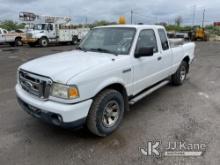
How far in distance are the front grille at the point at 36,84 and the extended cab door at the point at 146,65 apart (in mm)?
1592

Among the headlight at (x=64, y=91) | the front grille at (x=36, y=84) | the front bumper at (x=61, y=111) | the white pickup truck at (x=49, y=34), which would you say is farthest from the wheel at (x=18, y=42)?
the headlight at (x=64, y=91)

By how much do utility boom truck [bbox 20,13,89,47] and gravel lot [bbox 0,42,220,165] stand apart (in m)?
15.7

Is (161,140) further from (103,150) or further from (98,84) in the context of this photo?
(98,84)

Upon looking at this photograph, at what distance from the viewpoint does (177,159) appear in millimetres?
2754

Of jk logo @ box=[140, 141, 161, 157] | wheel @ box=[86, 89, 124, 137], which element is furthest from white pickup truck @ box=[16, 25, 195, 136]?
jk logo @ box=[140, 141, 161, 157]

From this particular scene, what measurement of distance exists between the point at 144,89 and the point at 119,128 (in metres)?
1.09

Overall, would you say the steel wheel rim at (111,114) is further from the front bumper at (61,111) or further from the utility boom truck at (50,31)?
the utility boom truck at (50,31)

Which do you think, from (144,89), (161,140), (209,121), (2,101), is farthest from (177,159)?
(2,101)

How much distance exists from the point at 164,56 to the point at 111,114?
6.89 ft

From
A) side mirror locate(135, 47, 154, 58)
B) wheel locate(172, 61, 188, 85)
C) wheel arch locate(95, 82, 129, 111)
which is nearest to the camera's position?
wheel arch locate(95, 82, 129, 111)

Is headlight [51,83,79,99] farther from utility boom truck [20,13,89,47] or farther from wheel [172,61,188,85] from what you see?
utility boom truck [20,13,89,47]

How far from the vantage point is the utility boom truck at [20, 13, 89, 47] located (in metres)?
19.2

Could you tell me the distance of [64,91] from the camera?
2594 mm

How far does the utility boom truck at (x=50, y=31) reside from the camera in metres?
19.2
